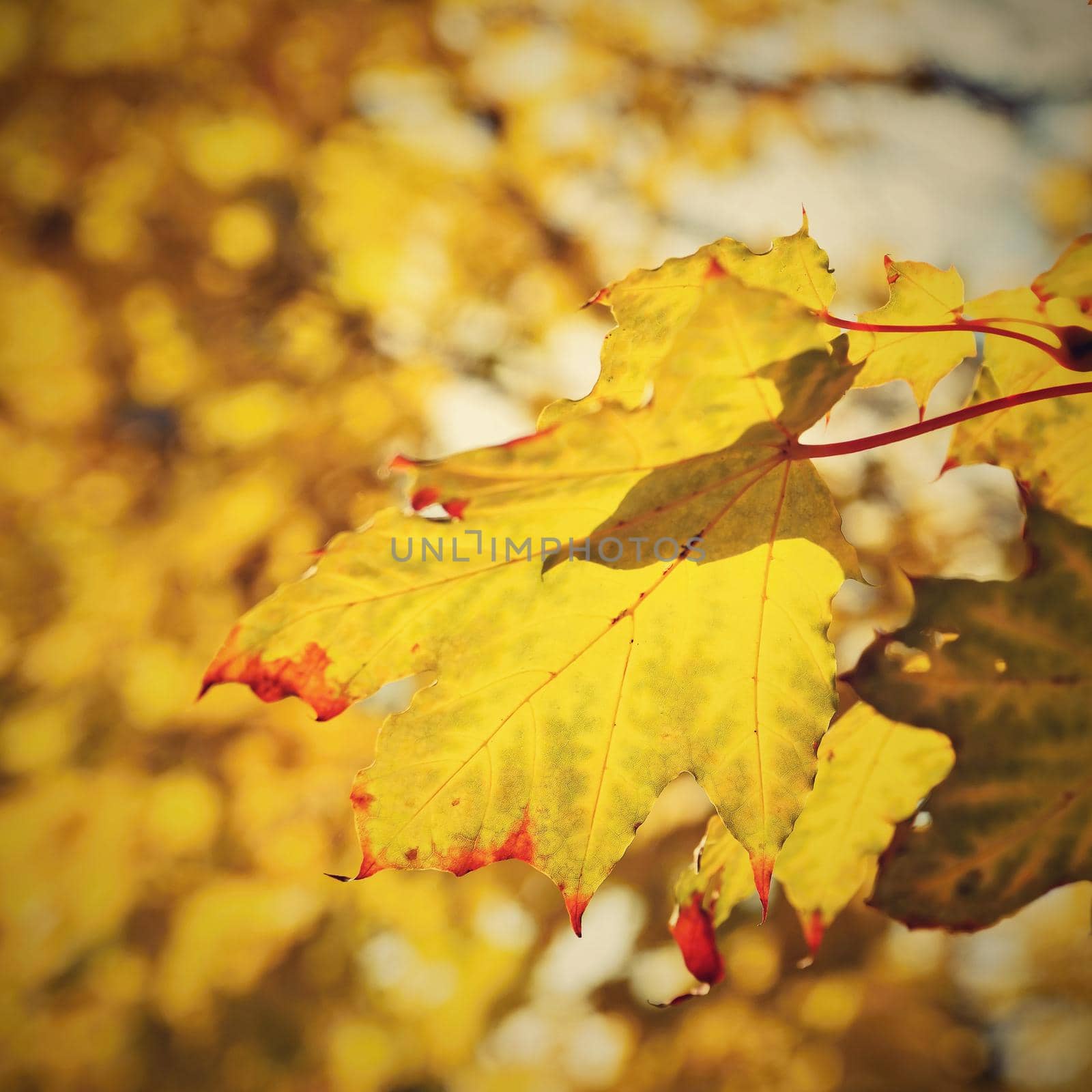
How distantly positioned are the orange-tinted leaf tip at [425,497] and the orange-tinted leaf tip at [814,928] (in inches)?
A: 12.9

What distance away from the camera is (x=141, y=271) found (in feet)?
3.12

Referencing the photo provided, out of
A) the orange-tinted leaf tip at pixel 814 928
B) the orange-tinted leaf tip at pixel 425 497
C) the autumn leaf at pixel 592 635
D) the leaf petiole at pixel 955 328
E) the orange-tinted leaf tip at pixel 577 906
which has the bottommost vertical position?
the orange-tinted leaf tip at pixel 814 928

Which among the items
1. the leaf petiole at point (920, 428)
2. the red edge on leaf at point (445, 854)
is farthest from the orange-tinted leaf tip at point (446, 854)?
the leaf petiole at point (920, 428)

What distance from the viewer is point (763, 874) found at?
31cm

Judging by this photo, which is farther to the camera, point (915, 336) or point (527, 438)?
point (915, 336)

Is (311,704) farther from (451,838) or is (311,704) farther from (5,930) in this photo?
(5,930)

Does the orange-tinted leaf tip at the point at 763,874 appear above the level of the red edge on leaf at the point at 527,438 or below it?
below

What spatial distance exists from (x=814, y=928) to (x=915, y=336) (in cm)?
35

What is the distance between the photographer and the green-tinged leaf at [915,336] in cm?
38

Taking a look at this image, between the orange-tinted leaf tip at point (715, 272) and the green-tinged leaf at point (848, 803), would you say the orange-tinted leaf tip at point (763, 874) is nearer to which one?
the green-tinged leaf at point (848, 803)

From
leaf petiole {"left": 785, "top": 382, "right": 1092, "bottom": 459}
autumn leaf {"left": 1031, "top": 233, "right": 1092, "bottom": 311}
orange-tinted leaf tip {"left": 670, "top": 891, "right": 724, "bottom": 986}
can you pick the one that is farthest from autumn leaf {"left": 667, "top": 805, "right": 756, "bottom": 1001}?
autumn leaf {"left": 1031, "top": 233, "right": 1092, "bottom": 311}

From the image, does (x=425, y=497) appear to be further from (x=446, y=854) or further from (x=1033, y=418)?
(x=1033, y=418)

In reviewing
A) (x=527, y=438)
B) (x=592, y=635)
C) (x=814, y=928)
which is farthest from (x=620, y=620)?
(x=814, y=928)

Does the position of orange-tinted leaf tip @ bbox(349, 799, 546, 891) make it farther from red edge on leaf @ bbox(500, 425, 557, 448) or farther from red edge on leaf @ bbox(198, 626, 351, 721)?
red edge on leaf @ bbox(500, 425, 557, 448)
